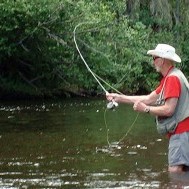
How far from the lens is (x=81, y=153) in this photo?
1090 cm

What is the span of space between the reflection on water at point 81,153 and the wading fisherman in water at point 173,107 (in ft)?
1.07

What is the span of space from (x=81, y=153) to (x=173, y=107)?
3304mm

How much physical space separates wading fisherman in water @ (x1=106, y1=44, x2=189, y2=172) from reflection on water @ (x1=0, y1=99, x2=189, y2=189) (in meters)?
0.33

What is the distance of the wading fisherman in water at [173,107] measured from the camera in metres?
7.89

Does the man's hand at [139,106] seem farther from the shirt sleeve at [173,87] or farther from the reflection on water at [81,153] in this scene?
the reflection on water at [81,153]

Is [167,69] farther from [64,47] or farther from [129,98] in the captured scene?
[64,47]

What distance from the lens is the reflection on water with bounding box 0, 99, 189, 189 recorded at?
8.48 m

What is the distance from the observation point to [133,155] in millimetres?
10648

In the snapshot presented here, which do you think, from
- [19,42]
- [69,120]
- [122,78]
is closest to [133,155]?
[69,120]

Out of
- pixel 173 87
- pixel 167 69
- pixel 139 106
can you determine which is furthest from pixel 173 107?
pixel 167 69

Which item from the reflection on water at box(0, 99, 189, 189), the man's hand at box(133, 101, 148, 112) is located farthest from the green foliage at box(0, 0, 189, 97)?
the man's hand at box(133, 101, 148, 112)

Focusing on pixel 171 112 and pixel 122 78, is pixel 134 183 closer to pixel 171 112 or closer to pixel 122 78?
pixel 171 112

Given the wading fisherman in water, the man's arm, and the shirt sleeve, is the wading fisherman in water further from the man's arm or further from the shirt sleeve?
the man's arm

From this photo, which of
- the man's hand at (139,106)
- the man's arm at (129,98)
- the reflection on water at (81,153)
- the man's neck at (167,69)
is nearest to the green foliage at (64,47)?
the reflection on water at (81,153)
